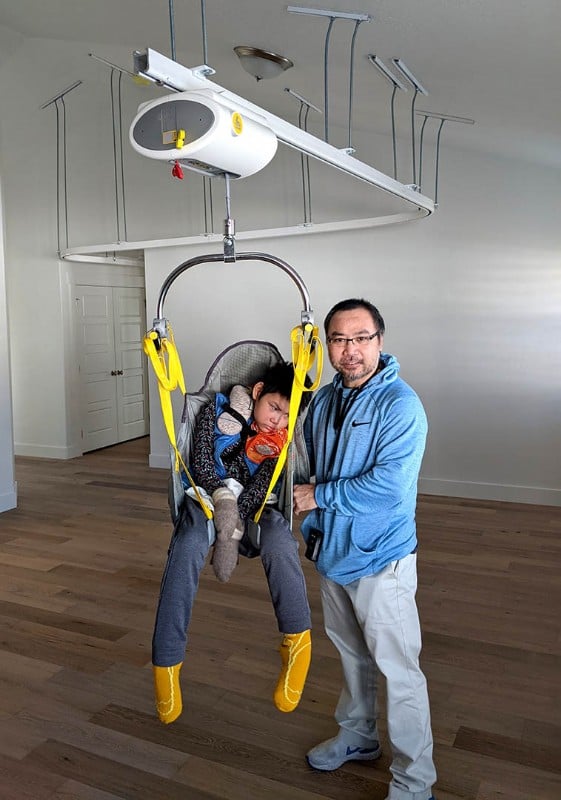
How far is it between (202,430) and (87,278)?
20.6 feet

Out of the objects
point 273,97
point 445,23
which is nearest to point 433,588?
point 445,23

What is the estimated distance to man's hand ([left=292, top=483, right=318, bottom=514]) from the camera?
2.16 meters

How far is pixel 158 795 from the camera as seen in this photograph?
237cm

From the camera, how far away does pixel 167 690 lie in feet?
6.93

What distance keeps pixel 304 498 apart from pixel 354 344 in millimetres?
511

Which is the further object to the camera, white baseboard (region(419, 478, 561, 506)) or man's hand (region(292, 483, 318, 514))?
white baseboard (region(419, 478, 561, 506))

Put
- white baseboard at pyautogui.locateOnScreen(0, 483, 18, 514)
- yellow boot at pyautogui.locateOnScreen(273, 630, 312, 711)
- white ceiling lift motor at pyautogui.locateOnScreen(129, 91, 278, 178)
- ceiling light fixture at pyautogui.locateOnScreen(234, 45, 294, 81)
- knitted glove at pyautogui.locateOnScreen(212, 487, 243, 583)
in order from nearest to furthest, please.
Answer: white ceiling lift motor at pyautogui.locateOnScreen(129, 91, 278, 178)
yellow boot at pyautogui.locateOnScreen(273, 630, 312, 711)
knitted glove at pyautogui.locateOnScreen(212, 487, 243, 583)
ceiling light fixture at pyautogui.locateOnScreen(234, 45, 294, 81)
white baseboard at pyautogui.locateOnScreen(0, 483, 18, 514)


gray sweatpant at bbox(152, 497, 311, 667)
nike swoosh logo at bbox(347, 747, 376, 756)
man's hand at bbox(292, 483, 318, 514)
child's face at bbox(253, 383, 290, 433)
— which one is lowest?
nike swoosh logo at bbox(347, 747, 376, 756)

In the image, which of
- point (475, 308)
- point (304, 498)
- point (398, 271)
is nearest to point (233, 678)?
point (304, 498)

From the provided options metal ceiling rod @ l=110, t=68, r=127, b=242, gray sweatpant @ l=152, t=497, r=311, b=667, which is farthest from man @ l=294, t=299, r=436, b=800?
metal ceiling rod @ l=110, t=68, r=127, b=242

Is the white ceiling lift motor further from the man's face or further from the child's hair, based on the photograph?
the child's hair

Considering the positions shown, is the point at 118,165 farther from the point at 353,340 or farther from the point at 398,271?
the point at 353,340

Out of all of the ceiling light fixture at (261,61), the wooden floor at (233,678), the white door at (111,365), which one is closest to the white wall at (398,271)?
the white door at (111,365)

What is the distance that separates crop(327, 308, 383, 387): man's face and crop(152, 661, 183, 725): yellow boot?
1052 mm
